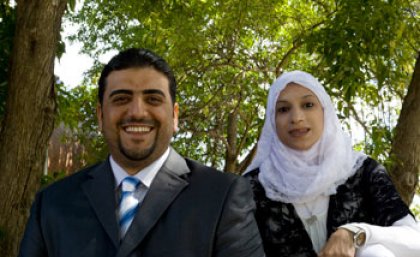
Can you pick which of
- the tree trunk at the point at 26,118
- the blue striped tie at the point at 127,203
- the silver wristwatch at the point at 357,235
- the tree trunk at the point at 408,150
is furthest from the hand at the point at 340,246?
the tree trunk at the point at 408,150

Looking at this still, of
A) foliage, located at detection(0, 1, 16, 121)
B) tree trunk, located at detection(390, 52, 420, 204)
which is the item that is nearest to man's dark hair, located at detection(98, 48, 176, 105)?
foliage, located at detection(0, 1, 16, 121)

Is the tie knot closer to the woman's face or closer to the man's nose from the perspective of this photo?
the man's nose

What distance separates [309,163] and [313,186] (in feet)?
0.67

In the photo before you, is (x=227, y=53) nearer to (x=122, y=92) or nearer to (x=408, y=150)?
(x=408, y=150)

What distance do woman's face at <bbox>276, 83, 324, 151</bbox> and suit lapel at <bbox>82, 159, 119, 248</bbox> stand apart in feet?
3.97

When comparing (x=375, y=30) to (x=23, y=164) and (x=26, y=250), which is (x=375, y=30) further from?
(x=26, y=250)

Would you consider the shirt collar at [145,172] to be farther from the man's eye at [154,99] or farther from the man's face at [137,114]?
the man's eye at [154,99]

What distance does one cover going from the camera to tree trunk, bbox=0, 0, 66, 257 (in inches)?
197

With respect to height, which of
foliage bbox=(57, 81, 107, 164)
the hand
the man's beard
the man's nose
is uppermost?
foliage bbox=(57, 81, 107, 164)

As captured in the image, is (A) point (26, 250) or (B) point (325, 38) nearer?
(A) point (26, 250)

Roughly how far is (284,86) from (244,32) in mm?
6110

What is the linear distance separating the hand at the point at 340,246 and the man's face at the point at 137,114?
1.08 m

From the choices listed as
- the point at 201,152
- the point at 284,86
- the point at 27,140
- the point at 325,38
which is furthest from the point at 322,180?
the point at 201,152

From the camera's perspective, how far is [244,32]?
9.45 m
